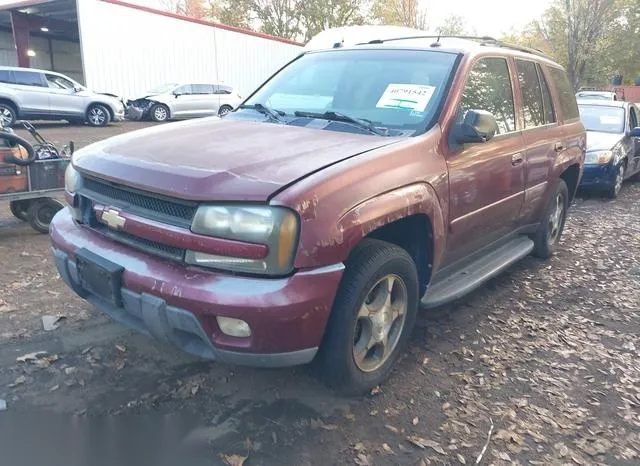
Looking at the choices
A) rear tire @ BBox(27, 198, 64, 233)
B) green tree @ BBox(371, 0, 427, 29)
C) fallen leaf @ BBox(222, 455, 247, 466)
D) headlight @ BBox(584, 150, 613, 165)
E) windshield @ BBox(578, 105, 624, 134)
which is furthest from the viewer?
green tree @ BBox(371, 0, 427, 29)

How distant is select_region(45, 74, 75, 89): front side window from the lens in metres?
16.4

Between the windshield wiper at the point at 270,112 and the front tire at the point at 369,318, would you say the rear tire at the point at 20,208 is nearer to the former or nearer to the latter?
the windshield wiper at the point at 270,112

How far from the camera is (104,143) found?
3.25 meters

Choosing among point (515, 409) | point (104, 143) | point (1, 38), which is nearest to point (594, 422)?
point (515, 409)

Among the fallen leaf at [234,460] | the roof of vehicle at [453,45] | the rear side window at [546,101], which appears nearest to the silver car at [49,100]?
the roof of vehicle at [453,45]

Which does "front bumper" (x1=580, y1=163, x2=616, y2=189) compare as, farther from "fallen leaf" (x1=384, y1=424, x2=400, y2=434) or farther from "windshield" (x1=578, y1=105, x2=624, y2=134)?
"fallen leaf" (x1=384, y1=424, x2=400, y2=434)

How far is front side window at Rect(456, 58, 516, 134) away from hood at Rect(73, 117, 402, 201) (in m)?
0.87

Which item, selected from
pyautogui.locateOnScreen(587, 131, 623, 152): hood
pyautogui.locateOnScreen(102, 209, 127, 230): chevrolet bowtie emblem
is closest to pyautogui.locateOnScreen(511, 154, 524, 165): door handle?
pyautogui.locateOnScreen(102, 209, 127, 230): chevrolet bowtie emblem

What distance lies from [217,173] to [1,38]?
1258 inches

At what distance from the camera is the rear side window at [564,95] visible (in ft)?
16.8

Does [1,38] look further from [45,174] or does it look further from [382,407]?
[382,407]

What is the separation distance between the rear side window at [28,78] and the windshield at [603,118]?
14.5 meters

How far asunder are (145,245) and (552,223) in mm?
4092

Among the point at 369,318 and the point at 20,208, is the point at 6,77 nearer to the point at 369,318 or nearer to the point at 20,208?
the point at 20,208
